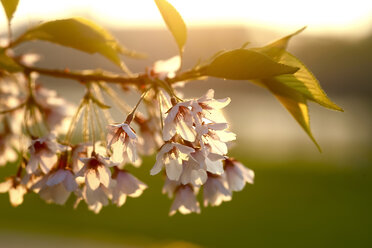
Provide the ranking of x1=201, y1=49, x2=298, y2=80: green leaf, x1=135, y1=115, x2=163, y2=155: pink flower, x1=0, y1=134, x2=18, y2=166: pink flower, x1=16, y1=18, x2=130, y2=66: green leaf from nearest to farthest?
1. x1=201, y1=49, x2=298, y2=80: green leaf
2. x1=16, y1=18, x2=130, y2=66: green leaf
3. x1=135, y1=115, x2=163, y2=155: pink flower
4. x1=0, y1=134, x2=18, y2=166: pink flower

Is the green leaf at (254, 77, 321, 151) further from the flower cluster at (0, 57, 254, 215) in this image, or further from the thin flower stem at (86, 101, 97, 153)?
the thin flower stem at (86, 101, 97, 153)

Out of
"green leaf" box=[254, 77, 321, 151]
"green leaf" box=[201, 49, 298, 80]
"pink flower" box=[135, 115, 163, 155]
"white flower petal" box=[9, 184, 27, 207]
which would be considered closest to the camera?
"green leaf" box=[201, 49, 298, 80]

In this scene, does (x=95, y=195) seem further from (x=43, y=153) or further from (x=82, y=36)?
(x=82, y=36)

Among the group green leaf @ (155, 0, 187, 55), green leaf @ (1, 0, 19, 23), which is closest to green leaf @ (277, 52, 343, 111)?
green leaf @ (155, 0, 187, 55)

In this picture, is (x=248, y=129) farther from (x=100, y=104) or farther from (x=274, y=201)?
(x=100, y=104)

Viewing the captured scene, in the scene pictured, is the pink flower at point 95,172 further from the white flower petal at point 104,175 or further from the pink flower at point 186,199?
the pink flower at point 186,199

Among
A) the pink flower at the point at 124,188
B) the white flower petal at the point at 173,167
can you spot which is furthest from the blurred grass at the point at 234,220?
the white flower petal at the point at 173,167
